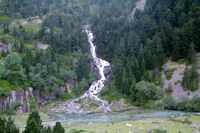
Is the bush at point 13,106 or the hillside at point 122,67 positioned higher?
the hillside at point 122,67

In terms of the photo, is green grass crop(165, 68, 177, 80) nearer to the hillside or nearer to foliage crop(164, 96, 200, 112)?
the hillside

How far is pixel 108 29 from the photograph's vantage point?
159 m

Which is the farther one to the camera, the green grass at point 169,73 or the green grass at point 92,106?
the green grass at point 169,73

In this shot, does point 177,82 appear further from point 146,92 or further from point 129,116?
point 129,116

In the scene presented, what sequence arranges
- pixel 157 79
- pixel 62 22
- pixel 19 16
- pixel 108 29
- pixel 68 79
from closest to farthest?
pixel 157 79, pixel 68 79, pixel 108 29, pixel 62 22, pixel 19 16

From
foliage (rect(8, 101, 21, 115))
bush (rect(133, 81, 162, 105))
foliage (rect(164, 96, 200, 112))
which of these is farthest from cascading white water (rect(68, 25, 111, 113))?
foliage (rect(164, 96, 200, 112))

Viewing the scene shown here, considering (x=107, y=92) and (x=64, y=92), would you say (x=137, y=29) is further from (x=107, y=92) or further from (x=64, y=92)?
(x=64, y=92)

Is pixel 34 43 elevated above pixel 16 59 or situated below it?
above

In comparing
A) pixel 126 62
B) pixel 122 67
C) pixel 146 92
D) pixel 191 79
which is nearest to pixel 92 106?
pixel 146 92

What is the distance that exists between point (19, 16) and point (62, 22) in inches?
2227

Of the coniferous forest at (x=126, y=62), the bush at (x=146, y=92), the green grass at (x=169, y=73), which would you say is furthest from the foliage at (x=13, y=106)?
the green grass at (x=169, y=73)

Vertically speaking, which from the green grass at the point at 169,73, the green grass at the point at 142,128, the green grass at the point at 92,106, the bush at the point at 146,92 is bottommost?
the green grass at the point at 142,128

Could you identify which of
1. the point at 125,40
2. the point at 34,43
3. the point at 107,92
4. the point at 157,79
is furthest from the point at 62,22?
the point at 157,79

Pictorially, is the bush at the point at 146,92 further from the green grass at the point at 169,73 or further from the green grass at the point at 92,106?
the green grass at the point at 92,106
